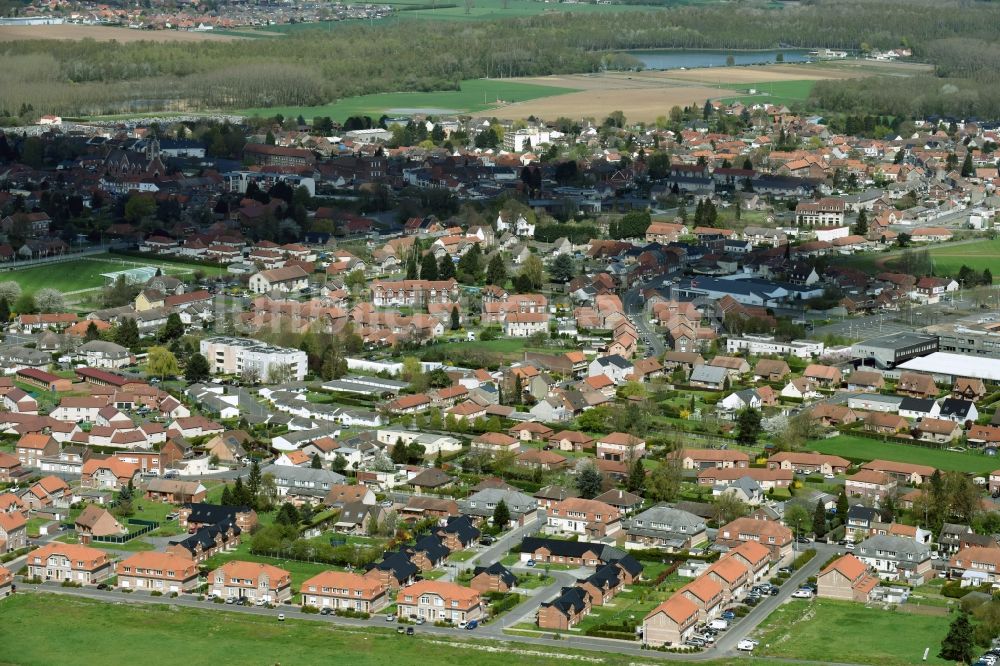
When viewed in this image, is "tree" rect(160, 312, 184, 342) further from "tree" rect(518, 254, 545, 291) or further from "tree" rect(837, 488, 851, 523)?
"tree" rect(837, 488, 851, 523)

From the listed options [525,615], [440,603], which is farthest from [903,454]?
[440,603]

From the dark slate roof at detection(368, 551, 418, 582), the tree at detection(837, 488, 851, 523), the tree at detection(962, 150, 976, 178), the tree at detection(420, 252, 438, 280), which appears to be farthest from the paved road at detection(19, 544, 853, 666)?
the tree at detection(962, 150, 976, 178)

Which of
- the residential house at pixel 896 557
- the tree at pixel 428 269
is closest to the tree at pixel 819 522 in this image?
the residential house at pixel 896 557

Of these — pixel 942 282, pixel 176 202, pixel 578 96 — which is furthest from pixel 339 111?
pixel 942 282

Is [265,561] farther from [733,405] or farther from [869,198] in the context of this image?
[869,198]

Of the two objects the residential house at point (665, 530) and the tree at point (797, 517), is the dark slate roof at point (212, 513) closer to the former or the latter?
the residential house at point (665, 530)

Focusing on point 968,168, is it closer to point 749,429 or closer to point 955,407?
point 955,407
